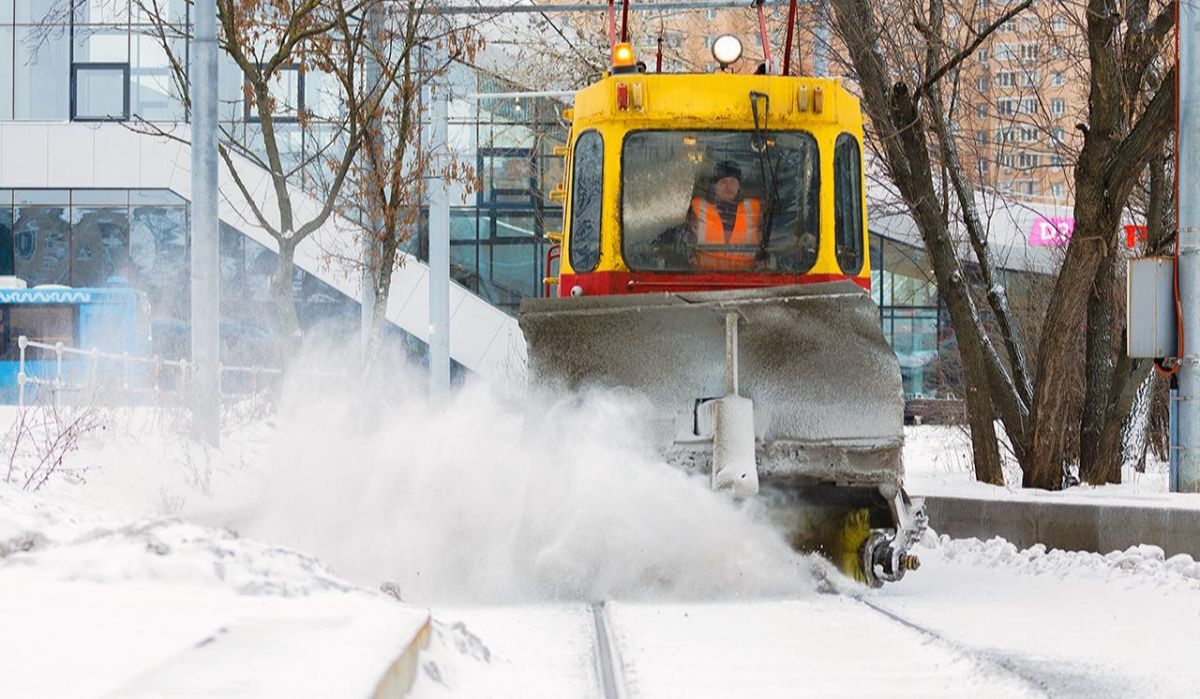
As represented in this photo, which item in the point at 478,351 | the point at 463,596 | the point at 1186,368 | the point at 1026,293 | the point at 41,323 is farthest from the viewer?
the point at 478,351

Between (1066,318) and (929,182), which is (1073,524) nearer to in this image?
(1066,318)

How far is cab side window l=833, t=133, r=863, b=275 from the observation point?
1060 centimetres

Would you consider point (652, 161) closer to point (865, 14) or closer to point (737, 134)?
point (737, 134)

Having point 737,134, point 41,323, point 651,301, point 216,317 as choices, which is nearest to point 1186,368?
point 737,134

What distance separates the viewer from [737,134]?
10531 mm

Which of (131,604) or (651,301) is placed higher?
(651,301)

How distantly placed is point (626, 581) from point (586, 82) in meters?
21.0

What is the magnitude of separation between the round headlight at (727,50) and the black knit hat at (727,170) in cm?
58

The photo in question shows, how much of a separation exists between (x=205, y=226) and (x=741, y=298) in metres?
7.98

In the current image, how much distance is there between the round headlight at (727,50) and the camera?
10.5m

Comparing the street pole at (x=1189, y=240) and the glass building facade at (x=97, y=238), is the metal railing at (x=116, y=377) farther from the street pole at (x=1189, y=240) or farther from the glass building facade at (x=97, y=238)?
the glass building facade at (x=97, y=238)

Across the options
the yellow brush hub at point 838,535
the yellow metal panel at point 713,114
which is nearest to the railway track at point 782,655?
the yellow brush hub at point 838,535

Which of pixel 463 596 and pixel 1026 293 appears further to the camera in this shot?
pixel 1026 293

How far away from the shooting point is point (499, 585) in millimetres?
9188
